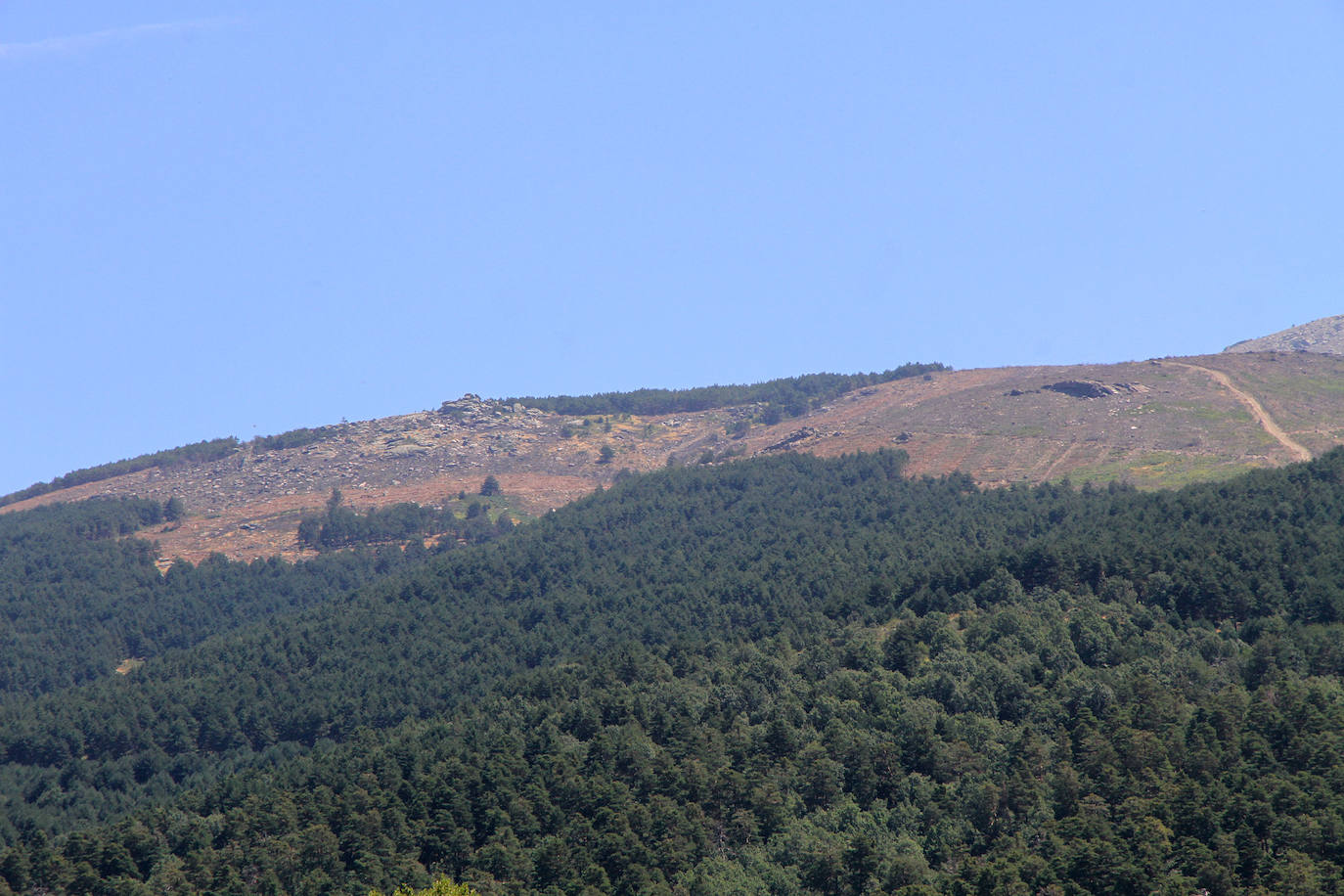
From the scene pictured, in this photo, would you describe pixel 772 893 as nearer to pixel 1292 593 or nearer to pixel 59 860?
pixel 59 860

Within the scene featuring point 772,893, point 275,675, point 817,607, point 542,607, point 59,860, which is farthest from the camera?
point 542,607

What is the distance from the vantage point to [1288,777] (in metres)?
81.2

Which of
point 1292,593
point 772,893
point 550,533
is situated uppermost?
point 550,533

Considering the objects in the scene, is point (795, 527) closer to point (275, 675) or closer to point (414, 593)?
point (414, 593)

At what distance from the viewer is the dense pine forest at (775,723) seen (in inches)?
3228

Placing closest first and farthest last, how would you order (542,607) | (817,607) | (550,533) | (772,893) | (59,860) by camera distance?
1. (772,893)
2. (59,860)
3. (817,607)
4. (542,607)
5. (550,533)

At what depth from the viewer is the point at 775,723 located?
98.3 metres

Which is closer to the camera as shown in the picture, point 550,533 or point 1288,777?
point 1288,777

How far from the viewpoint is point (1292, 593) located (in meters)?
115

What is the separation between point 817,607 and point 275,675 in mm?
62156

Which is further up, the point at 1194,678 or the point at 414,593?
the point at 414,593

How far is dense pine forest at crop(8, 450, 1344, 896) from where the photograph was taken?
82000 mm

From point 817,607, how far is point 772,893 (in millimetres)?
60720

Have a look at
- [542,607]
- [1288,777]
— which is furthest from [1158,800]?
[542,607]
